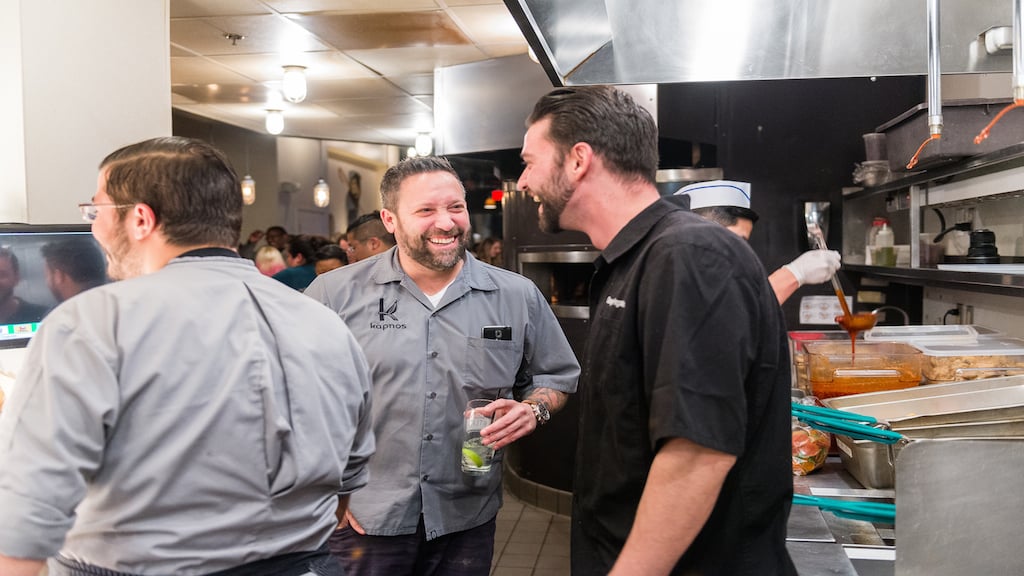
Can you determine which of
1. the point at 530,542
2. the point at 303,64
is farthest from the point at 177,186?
the point at 303,64

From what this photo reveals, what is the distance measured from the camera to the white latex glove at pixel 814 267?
3.12 meters

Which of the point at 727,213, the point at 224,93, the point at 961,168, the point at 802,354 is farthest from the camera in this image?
the point at 224,93

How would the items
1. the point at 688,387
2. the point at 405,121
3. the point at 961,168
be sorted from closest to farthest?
1. the point at 688,387
2. the point at 961,168
3. the point at 405,121

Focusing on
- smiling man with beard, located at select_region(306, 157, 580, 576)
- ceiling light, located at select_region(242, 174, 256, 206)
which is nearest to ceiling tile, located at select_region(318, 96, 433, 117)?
ceiling light, located at select_region(242, 174, 256, 206)

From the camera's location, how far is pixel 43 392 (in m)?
1.27

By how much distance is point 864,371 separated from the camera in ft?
8.32

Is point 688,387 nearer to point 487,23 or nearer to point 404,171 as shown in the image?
point 404,171

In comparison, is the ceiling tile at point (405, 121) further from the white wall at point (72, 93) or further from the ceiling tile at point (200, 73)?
the white wall at point (72, 93)

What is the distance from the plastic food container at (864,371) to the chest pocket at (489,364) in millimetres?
919

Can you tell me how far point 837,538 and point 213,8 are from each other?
16.2ft

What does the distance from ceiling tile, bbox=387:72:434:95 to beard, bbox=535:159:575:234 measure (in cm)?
619

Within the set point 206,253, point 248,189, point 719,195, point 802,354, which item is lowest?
point 802,354

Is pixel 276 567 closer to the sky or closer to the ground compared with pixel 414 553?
closer to the sky

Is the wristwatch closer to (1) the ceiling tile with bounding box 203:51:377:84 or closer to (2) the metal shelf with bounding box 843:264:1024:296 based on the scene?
(2) the metal shelf with bounding box 843:264:1024:296
